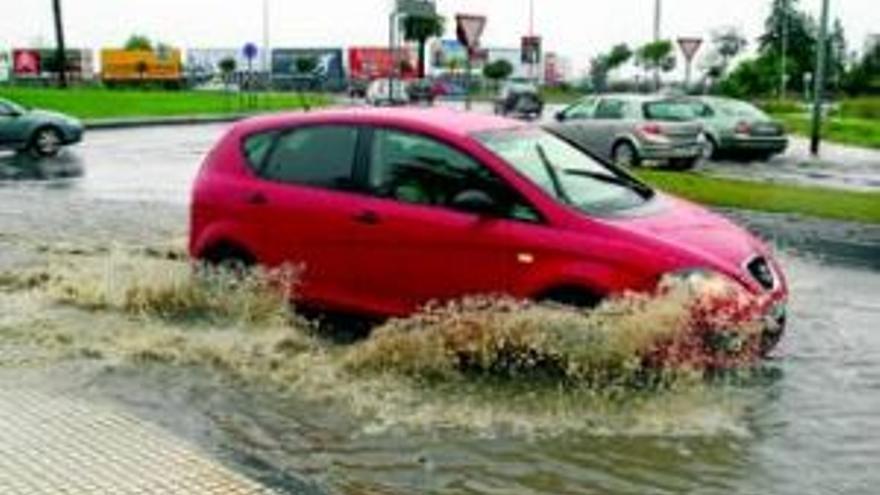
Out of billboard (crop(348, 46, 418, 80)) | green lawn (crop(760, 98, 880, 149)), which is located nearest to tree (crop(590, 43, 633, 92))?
billboard (crop(348, 46, 418, 80))

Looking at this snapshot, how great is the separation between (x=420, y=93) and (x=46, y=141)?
3376 cm

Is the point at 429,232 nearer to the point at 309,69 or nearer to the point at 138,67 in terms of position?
the point at 138,67

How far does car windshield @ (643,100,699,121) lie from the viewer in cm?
2861

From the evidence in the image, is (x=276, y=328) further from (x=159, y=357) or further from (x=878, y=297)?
(x=878, y=297)

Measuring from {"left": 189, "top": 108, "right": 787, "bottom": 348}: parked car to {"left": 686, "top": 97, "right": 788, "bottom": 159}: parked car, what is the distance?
23.0m

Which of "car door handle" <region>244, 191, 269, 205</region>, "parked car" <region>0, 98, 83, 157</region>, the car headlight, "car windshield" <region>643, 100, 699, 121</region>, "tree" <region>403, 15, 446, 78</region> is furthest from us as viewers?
"tree" <region>403, 15, 446, 78</region>

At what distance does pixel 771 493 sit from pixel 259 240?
4.74 metres

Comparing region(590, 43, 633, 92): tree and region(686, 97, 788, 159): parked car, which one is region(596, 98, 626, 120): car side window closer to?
region(686, 97, 788, 159): parked car

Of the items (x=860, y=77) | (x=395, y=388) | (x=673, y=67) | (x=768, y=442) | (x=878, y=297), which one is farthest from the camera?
(x=860, y=77)

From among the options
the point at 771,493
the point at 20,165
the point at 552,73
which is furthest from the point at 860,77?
the point at 771,493

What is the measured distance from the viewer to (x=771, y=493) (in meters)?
6.99

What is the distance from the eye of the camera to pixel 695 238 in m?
9.04

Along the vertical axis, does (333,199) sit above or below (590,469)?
above

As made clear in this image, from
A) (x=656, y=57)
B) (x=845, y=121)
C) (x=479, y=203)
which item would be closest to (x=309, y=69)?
(x=656, y=57)
